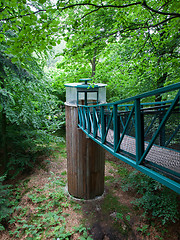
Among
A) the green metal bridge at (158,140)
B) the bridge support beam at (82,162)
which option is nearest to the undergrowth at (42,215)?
the bridge support beam at (82,162)

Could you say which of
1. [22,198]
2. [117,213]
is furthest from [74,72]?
[117,213]

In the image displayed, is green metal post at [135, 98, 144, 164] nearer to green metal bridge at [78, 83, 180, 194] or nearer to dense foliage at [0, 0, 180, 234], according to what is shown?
Result: green metal bridge at [78, 83, 180, 194]

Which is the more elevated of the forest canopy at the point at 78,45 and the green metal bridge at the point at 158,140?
the forest canopy at the point at 78,45

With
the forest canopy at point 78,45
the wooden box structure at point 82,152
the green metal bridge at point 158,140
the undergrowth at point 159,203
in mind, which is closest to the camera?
the green metal bridge at point 158,140

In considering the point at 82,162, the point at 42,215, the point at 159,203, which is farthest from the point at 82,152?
the point at 159,203

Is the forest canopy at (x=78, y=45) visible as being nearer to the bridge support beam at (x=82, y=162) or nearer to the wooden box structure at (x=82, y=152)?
the wooden box structure at (x=82, y=152)

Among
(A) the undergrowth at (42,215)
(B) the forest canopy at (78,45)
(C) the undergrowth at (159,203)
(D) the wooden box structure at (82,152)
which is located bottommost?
(A) the undergrowth at (42,215)

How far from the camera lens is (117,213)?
5.55 metres

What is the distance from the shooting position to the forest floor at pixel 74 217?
15.5 feet

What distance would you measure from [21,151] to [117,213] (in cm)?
543

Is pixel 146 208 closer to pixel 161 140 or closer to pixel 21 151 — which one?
pixel 161 140

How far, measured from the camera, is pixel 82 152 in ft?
19.6

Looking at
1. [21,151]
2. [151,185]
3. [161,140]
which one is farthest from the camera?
[21,151]

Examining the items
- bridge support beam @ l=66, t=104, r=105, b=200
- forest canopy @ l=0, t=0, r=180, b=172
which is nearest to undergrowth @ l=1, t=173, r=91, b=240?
bridge support beam @ l=66, t=104, r=105, b=200
